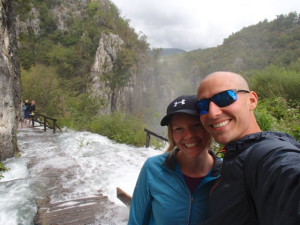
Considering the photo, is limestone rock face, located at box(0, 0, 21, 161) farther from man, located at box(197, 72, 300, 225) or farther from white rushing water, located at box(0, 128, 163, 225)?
man, located at box(197, 72, 300, 225)

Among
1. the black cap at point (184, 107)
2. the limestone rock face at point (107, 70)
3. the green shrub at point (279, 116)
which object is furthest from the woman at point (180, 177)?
the limestone rock face at point (107, 70)

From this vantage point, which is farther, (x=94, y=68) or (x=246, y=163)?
(x=94, y=68)

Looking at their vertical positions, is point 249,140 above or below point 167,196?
above

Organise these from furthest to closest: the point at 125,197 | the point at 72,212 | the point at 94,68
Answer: the point at 94,68 < the point at 125,197 < the point at 72,212

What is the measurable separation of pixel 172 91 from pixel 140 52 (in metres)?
13.9

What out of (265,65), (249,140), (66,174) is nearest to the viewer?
(249,140)

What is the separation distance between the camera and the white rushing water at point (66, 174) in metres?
4.04

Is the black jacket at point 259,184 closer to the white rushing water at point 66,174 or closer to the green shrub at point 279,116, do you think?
the white rushing water at point 66,174

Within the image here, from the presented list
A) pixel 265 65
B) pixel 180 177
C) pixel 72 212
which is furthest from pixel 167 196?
pixel 265 65

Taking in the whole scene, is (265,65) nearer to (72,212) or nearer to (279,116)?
(279,116)

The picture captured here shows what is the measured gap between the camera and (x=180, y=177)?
146 cm

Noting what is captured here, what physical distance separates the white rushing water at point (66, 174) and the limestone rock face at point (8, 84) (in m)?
0.55

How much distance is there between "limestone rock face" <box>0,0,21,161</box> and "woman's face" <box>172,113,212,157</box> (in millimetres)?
6412

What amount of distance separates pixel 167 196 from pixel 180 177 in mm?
143
